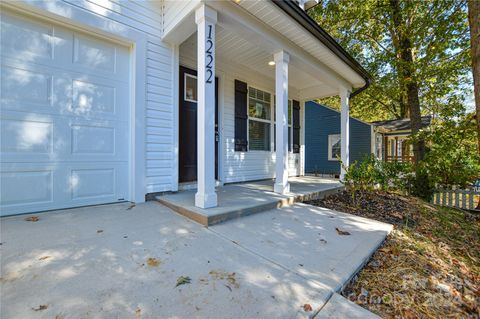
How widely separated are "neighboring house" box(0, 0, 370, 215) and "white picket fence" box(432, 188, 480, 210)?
4374 millimetres

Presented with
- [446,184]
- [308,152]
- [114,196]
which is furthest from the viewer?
[308,152]

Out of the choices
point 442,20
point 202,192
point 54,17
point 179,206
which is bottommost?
point 179,206

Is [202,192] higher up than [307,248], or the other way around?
[202,192]

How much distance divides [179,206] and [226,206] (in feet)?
1.98

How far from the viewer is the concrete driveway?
1.21m

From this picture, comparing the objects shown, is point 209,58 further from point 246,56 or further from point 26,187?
point 26,187

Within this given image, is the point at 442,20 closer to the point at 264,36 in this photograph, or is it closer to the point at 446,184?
the point at 446,184

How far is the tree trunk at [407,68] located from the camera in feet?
20.6

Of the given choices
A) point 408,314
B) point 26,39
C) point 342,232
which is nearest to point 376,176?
point 342,232

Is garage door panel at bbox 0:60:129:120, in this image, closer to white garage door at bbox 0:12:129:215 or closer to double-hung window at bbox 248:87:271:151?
white garage door at bbox 0:12:129:215

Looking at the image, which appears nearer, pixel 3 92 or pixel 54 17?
pixel 3 92

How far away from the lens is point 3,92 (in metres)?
2.38

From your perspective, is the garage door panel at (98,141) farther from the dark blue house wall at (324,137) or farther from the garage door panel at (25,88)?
the dark blue house wall at (324,137)

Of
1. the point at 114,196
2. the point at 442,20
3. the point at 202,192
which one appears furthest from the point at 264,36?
the point at 442,20
